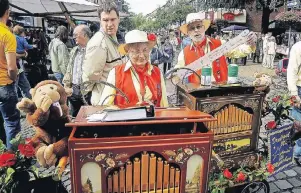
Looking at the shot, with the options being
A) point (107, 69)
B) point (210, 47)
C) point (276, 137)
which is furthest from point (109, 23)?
point (276, 137)

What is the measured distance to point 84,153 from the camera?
1.32 m

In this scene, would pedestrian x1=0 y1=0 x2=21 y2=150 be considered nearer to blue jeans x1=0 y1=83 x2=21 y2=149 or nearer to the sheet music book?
blue jeans x1=0 y1=83 x2=21 y2=149

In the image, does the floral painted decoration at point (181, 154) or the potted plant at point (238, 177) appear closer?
the floral painted decoration at point (181, 154)

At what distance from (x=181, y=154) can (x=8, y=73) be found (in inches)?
91.9

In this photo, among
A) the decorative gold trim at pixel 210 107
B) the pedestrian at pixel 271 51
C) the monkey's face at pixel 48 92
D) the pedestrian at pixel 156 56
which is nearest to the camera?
the monkey's face at pixel 48 92

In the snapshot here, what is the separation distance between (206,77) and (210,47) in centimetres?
71

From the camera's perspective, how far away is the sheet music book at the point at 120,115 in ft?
4.44

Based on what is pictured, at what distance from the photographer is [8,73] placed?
2.96m

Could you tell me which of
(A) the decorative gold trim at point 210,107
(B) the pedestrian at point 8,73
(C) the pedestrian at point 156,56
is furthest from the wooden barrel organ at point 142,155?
(C) the pedestrian at point 156,56

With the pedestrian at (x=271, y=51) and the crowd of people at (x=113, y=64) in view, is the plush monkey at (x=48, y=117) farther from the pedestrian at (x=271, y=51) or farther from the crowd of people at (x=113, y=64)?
the pedestrian at (x=271, y=51)

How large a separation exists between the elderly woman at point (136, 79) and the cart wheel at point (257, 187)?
3.62 ft

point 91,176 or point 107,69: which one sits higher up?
point 107,69

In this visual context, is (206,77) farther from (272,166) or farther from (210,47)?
(272,166)

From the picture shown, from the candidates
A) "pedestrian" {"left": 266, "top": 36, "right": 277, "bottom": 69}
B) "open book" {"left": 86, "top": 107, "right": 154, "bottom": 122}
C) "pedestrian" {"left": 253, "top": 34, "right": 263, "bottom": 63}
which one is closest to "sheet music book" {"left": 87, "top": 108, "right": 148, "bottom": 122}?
"open book" {"left": 86, "top": 107, "right": 154, "bottom": 122}
